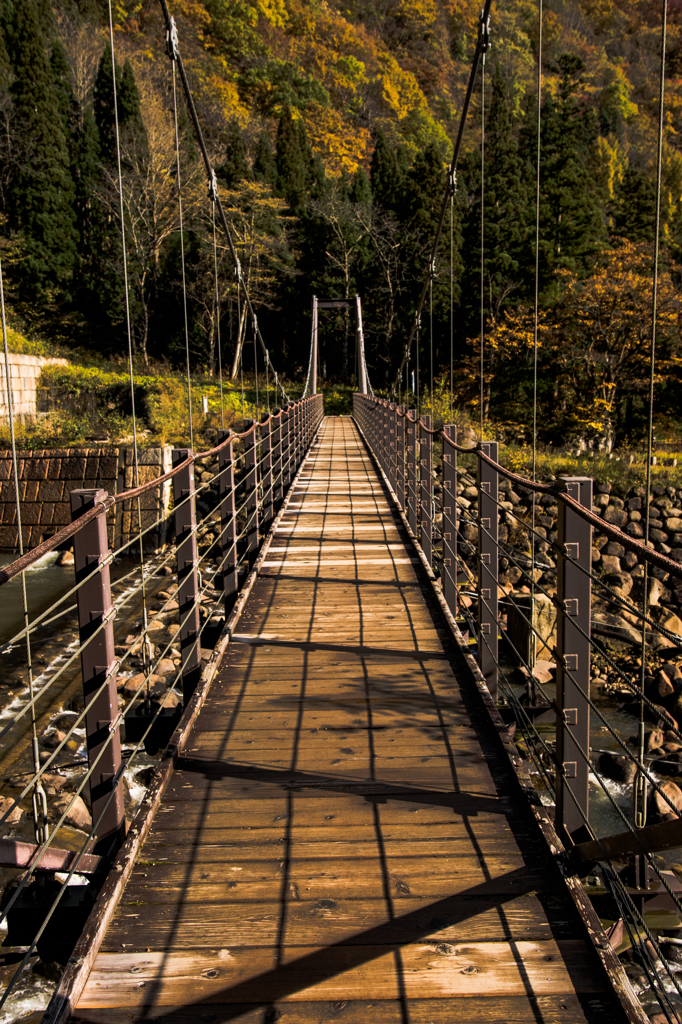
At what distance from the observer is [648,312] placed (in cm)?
1552

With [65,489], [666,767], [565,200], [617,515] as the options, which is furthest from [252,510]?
[565,200]

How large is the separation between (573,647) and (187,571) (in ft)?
4.84

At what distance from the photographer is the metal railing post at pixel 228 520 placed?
3.71m

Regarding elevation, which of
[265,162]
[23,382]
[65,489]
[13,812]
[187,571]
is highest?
[265,162]

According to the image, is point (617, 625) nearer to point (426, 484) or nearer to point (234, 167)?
point (426, 484)

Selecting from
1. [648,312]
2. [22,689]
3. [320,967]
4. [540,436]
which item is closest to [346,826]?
[320,967]

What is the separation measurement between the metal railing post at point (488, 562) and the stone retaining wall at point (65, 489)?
9.53 meters

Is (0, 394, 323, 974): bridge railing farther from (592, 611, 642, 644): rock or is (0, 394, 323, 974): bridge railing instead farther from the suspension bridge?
(592, 611, 642, 644): rock

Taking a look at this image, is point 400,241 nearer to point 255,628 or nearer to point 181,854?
point 255,628

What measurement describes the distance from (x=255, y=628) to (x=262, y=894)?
1903 mm

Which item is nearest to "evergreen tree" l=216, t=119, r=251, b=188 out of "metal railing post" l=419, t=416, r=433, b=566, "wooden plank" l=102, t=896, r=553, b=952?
"metal railing post" l=419, t=416, r=433, b=566

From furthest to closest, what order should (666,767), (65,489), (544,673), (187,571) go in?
1. (65,489)
2. (544,673)
3. (666,767)
4. (187,571)

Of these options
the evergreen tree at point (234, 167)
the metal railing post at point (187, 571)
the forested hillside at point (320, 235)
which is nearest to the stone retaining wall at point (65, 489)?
the forested hillside at point (320, 235)

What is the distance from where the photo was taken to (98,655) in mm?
1841
